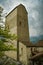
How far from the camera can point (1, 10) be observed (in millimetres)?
5090

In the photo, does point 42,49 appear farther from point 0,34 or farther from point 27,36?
point 0,34

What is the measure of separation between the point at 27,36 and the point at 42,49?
3.97ft

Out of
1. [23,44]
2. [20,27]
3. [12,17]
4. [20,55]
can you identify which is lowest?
[20,55]

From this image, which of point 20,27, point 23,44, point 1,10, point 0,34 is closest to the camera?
point 0,34

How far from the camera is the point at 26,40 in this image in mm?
8945

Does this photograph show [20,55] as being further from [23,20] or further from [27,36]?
[23,20]

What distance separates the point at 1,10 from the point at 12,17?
12.5ft

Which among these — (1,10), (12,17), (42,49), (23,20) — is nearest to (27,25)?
(23,20)

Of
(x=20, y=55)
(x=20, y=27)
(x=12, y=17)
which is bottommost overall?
(x=20, y=55)

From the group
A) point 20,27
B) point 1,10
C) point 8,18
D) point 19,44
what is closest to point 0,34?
point 1,10

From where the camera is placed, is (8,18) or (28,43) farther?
(8,18)

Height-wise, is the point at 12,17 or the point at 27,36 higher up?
the point at 12,17

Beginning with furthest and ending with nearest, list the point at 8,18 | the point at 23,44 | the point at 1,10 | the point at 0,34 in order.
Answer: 1. the point at 8,18
2. the point at 23,44
3. the point at 1,10
4. the point at 0,34

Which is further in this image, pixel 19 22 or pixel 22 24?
pixel 22 24
